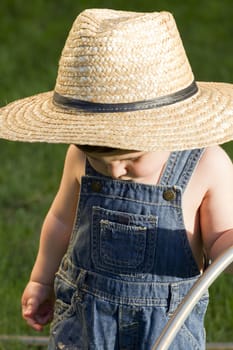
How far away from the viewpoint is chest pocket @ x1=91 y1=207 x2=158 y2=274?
2.79 meters

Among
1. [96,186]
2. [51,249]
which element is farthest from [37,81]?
[96,186]

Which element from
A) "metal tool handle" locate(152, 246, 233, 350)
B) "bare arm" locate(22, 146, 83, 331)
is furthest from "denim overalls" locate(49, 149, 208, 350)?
"metal tool handle" locate(152, 246, 233, 350)

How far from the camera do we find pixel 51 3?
8.15m

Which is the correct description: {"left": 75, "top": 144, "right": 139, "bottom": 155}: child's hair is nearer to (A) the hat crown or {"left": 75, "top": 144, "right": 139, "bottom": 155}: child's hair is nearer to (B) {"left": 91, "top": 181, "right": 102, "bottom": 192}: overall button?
(A) the hat crown

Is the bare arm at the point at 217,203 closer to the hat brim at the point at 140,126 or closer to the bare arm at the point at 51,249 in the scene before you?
the hat brim at the point at 140,126

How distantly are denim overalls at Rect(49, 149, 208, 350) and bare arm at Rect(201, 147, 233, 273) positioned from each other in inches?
2.0

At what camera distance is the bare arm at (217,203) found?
9.09 feet

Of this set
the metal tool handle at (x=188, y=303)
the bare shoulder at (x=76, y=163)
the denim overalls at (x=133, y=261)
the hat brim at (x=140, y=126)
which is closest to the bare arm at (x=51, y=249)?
the bare shoulder at (x=76, y=163)

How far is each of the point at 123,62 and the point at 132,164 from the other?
10.3 inches

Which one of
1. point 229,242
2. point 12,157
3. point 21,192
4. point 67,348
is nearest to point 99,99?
point 229,242

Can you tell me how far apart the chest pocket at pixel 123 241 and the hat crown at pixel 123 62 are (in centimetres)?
36

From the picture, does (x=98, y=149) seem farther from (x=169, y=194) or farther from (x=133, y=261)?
(x=133, y=261)

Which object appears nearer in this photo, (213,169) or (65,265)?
(213,169)

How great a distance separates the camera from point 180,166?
2795 mm
